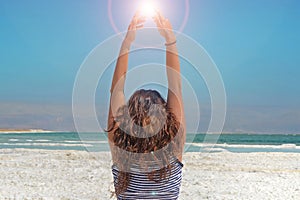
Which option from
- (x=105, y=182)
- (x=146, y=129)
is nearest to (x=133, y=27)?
(x=146, y=129)

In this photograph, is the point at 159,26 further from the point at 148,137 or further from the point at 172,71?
the point at 148,137

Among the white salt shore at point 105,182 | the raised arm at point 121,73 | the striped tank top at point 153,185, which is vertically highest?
the raised arm at point 121,73

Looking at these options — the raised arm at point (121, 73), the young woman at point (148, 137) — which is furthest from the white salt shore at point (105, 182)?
the young woman at point (148, 137)

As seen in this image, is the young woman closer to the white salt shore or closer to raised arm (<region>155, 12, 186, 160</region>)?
raised arm (<region>155, 12, 186, 160</region>)

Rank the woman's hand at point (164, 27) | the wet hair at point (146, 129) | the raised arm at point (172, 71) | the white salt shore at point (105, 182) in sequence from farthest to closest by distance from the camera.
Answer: the white salt shore at point (105, 182), the woman's hand at point (164, 27), the raised arm at point (172, 71), the wet hair at point (146, 129)

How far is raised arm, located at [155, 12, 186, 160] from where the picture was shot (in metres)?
2.96

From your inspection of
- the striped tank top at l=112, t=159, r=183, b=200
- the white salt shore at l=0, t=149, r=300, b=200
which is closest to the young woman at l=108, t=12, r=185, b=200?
the striped tank top at l=112, t=159, r=183, b=200

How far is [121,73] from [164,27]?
48 cm

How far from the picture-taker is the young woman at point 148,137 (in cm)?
283

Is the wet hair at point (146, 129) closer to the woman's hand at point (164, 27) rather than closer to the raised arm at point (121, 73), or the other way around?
the raised arm at point (121, 73)

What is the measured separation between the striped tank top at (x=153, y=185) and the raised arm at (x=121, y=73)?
1.16 ft

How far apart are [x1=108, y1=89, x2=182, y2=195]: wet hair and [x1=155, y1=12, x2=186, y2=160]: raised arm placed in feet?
0.24

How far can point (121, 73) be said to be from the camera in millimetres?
3268

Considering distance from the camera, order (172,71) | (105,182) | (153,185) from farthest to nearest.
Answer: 1. (105,182)
2. (172,71)
3. (153,185)
